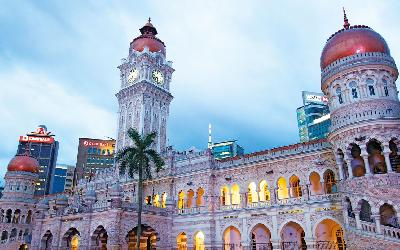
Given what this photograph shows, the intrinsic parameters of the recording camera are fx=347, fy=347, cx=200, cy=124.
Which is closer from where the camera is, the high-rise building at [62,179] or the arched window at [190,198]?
the arched window at [190,198]

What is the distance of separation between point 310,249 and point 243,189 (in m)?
8.15

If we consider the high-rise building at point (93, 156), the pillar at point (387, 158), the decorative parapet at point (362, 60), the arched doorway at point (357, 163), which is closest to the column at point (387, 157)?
the pillar at point (387, 158)

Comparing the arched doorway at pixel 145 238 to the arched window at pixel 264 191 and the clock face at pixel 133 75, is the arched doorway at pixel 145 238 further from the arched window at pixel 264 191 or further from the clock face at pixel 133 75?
the clock face at pixel 133 75

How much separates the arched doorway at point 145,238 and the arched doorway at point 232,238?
23.1 ft

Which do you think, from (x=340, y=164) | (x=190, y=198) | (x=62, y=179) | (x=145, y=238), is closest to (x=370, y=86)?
(x=340, y=164)

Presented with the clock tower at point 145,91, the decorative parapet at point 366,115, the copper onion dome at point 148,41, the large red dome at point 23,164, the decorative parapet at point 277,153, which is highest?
the copper onion dome at point 148,41

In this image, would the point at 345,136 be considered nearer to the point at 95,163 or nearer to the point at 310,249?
the point at 310,249

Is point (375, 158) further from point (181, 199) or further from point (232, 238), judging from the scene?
point (181, 199)

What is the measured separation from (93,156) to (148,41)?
268 ft

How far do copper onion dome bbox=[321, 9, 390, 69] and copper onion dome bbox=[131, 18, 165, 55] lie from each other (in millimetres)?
29322

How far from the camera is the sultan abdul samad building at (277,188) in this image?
22484 mm

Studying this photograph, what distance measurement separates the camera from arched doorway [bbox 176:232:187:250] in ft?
117

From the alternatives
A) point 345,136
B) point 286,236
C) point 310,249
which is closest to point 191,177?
point 286,236

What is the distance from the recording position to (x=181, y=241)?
3600cm
